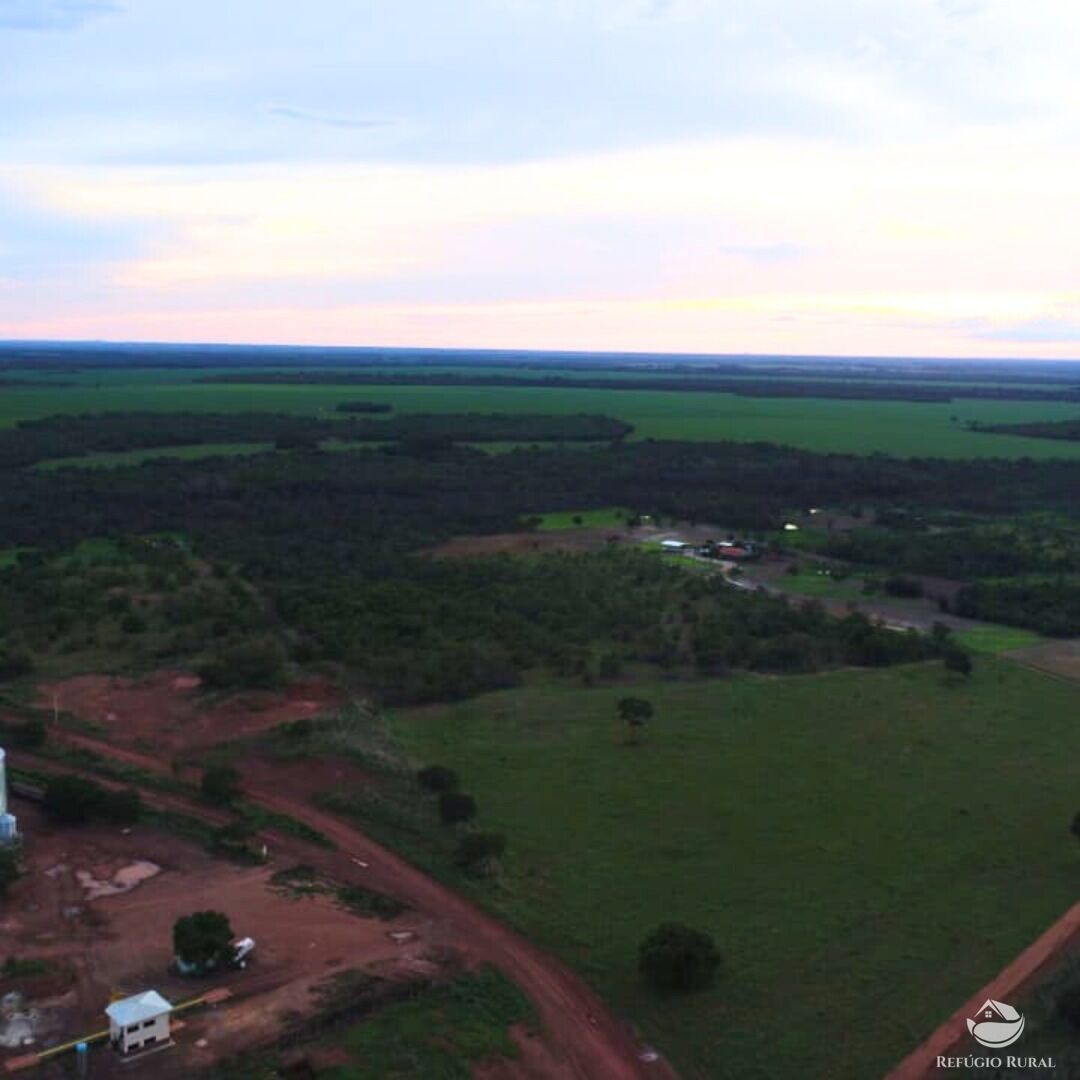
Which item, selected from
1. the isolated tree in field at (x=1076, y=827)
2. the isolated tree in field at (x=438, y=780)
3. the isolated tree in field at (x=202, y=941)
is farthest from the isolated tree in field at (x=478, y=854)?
the isolated tree in field at (x=1076, y=827)

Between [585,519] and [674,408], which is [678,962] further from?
[674,408]

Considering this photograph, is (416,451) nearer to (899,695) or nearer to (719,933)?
(899,695)

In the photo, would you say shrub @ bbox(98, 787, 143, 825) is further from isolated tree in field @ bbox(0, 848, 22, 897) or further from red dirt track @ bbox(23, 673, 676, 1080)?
isolated tree in field @ bbox(0, 848, 22, 897)

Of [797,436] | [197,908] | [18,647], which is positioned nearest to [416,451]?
[797,436]

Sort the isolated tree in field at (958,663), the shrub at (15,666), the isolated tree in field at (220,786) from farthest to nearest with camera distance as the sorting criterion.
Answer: the isolated tree in field at (958,663)
the shrub at (15,666)
the isolated tree in field at (220,786)

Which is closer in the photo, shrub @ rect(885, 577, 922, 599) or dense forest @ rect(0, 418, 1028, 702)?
dense forest @ rect(0, 418, 1028, 702)

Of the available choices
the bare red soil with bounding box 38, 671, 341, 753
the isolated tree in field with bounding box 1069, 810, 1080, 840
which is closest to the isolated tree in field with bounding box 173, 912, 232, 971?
the bare red soil with bounding box 38, 671, 341, 753

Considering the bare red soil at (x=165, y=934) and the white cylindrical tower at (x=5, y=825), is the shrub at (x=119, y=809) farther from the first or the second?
the white cylindrical tower at (x=5, y=825)
